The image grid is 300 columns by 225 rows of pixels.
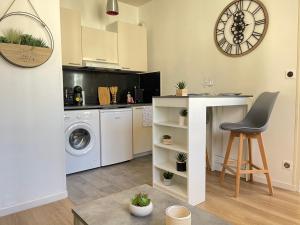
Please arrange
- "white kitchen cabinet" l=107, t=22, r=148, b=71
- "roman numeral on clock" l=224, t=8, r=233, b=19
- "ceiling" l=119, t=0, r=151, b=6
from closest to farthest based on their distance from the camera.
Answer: "roman numeral on clock" l=224, t=8, r=233, b=19 < "white kitchen cabinet" l=107, t=22, r=148, b=71 < "ceiling" l=119, t=0, r=151, b=6

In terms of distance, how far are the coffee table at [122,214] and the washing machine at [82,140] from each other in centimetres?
170

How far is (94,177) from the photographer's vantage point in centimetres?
280

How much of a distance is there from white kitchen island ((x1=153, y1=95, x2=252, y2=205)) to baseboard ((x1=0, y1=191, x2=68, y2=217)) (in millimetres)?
953

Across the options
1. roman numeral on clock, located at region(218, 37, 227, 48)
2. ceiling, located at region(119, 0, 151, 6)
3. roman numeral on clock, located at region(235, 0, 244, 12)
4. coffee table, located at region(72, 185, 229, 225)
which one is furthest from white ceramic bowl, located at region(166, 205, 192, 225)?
ceiling, located at region(119, 0, 151, 6)

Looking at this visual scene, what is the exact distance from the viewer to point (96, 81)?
3787mm

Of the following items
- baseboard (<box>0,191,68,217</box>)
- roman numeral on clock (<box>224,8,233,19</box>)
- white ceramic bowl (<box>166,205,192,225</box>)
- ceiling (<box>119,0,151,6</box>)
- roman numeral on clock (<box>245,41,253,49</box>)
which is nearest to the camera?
white ceramic bowl (<box>166,205,192,225</box>)

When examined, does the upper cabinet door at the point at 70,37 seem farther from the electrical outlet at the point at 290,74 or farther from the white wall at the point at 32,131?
the electrical outlet at the point at 290,74

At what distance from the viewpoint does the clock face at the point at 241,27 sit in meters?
2.49

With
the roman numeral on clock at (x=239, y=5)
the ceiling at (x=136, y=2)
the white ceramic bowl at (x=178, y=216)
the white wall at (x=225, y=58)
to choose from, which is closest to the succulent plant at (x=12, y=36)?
the white ceramic bowl at (x=178, y=216)

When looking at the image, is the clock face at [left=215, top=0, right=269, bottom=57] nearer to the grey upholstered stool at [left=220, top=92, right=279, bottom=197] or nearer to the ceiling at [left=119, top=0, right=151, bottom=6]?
the grey upholstered stool at [left=220, top=92, right=279, bottom=197]

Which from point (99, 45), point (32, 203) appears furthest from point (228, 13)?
point (32, 203)

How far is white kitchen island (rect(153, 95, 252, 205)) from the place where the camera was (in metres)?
1.98

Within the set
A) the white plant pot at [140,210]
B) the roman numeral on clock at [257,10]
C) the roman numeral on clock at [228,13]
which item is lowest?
the white plant pot at [140,210]

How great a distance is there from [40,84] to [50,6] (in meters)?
0.73
